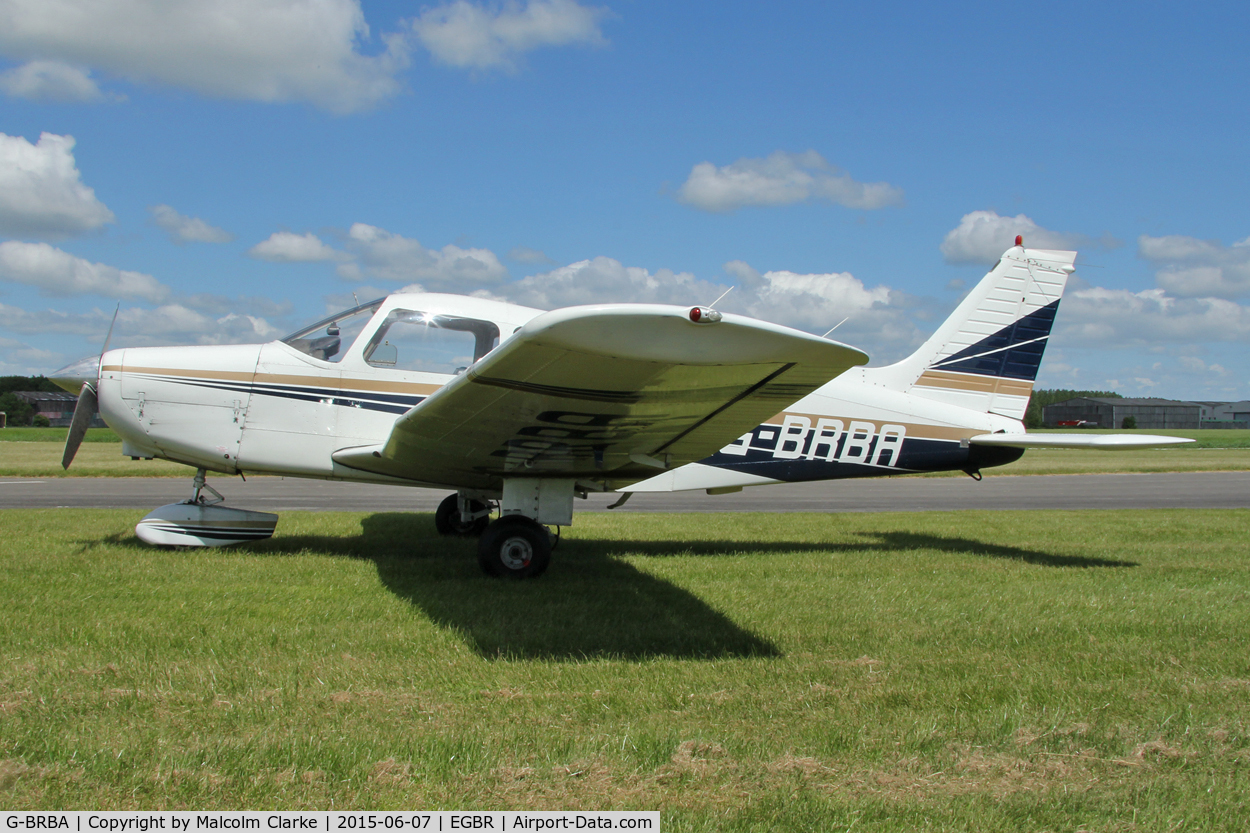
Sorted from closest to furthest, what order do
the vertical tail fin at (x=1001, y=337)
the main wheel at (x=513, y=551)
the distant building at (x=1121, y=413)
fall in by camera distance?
the main wheel at (x=513, y=551)
the vertical tail fin at (x=1001, y=337)
the distant building at (x=1121, y=413)

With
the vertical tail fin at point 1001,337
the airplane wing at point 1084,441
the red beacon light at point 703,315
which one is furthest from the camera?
the vertical tail fin at point 1001,337

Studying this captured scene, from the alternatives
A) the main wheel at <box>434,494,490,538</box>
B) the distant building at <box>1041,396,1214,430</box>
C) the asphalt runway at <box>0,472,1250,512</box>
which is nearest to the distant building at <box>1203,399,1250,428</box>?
the distant building at <box>1041,396,1214,430</box>

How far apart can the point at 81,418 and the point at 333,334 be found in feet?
7.59

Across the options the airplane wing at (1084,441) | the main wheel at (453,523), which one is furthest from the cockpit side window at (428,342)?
the airplane wing at (1084,441)

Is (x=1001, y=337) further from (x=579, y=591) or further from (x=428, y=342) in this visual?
(x=428, y=342)

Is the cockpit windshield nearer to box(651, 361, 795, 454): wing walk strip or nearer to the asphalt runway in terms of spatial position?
box(651, 361, 795, 454): wing walk strip

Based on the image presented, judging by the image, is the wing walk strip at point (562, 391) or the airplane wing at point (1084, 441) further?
the airplane wing at point (1084, 441)

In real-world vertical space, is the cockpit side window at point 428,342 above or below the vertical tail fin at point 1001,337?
below

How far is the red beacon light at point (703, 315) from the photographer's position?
9.82ft

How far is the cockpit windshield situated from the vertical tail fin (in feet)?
17.2

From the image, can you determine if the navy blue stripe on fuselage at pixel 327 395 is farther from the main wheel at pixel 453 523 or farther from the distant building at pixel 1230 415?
the distant building at pixel 1230 415

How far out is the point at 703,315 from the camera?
301 centimetres

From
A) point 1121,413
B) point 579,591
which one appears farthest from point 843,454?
point 1121,413

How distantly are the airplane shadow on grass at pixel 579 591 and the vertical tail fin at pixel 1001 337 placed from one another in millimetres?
1643
